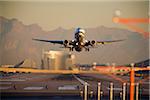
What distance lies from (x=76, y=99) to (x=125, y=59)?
1265mm

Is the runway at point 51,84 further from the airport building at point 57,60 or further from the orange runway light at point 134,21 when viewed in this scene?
the orange runway light at point 134,21

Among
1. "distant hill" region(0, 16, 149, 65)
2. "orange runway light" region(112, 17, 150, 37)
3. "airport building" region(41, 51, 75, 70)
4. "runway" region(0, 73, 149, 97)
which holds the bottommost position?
"runway" region(0, 73, 149, 97)

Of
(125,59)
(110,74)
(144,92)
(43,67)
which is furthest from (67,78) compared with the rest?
(144,92)

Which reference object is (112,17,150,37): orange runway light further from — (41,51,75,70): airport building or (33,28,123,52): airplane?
(41,51,75,70): airport building

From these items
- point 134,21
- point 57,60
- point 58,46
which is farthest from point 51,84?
point 134,21

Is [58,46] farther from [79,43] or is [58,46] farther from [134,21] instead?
[134,21]

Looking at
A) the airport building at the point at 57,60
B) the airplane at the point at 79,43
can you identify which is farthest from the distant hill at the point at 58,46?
the airplane at the point at 79,43

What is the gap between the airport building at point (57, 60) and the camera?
4.38 metres

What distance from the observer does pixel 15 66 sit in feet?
14.5

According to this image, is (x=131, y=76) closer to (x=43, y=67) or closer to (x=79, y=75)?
(x=79, y=75)

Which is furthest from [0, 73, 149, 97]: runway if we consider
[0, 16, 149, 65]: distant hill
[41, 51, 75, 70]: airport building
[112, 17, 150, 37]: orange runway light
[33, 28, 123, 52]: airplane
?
[112, 17, 150, 37]: orange runway light

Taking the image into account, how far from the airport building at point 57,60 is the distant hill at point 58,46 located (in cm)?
10

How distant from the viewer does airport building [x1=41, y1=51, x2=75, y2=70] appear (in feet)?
14.4

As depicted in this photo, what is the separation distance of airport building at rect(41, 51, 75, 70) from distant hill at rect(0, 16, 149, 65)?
10 cm
